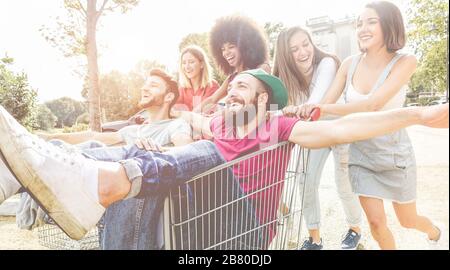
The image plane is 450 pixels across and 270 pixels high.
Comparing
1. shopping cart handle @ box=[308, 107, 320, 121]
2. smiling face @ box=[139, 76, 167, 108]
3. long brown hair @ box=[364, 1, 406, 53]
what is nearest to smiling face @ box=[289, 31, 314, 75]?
shopping cart handle @ box=[308, 107, 320, 121]

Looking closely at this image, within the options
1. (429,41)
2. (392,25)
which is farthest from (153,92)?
(429,41)

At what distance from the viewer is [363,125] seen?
2490 mm

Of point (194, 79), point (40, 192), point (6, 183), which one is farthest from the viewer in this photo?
point (194, 79)

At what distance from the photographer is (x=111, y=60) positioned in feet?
9.52

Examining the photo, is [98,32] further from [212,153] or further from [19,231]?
[19,231]

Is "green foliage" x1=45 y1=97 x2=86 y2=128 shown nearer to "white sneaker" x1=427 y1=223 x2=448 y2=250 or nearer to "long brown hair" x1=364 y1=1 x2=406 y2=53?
"long brown hair" x1=364 y1=1 x2=406 y2=53

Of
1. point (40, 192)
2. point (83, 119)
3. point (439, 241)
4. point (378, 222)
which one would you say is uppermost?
point (83, 119)

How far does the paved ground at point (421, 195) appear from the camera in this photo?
8.13 ft

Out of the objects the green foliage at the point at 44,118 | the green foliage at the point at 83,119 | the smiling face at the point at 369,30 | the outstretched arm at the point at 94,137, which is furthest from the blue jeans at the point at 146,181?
the smiling face at the point at 369,30

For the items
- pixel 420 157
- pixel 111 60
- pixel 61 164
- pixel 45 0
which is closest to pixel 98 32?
pixel 111 60

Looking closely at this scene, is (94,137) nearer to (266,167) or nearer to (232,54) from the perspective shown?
(232,54)

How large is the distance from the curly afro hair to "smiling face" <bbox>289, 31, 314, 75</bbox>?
156 millimetres

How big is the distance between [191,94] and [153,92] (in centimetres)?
24

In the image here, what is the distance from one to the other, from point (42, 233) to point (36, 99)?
2.78ft
